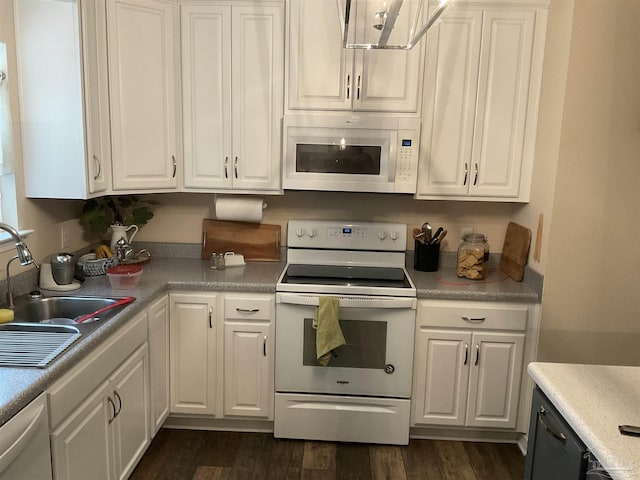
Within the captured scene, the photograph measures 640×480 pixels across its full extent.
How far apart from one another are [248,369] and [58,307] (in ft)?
3.15

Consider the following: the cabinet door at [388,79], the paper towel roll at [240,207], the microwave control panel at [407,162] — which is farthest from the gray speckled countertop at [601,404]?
the paper towel roll at [240,207]

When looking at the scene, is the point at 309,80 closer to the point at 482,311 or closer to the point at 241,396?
the point at 482,311

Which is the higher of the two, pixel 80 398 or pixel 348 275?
pixel 348 275

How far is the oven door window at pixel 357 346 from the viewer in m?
2.60

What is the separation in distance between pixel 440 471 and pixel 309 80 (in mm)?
2078

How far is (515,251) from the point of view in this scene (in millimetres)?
2838

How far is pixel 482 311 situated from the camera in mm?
2570

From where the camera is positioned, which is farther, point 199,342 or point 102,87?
point 199,342

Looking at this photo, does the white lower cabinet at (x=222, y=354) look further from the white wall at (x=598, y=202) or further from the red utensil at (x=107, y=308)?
the white wall at (x=598, y=202)

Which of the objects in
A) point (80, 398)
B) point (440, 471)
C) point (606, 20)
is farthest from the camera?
point (440, 471)

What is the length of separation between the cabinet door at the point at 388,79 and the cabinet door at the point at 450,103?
75 mm

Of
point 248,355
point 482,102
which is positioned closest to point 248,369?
point 248,355

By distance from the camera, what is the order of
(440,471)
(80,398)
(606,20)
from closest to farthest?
(80,398)
(606,20)
(440,471)

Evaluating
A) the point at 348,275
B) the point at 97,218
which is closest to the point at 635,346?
the point at 348,275
